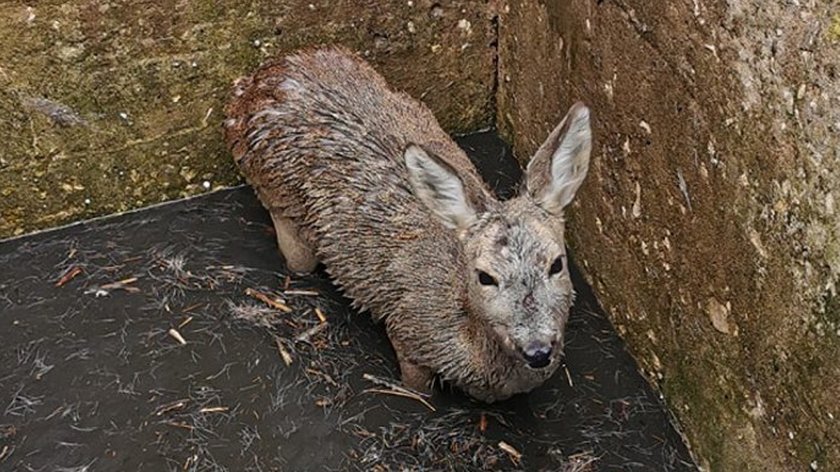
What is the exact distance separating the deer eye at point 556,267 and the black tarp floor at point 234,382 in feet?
2.65

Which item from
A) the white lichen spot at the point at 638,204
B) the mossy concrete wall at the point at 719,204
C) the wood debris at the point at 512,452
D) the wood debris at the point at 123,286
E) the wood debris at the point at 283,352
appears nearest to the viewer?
the mossy concrete wall at the point at 719,204

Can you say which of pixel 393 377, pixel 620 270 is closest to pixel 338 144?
pixel 393 377

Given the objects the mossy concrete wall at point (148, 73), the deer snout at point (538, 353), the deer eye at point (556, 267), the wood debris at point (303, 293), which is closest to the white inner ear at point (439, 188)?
the deer eye at point (556, 267)

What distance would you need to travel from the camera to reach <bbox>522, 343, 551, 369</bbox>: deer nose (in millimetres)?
3748

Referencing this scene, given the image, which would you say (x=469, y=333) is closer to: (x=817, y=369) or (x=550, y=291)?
(x=550, y=291)

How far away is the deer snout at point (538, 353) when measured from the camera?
3.75 metres

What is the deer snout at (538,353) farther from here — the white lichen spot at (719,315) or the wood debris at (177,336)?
the wood debris at (177,336)

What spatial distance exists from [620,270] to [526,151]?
1.08 meters

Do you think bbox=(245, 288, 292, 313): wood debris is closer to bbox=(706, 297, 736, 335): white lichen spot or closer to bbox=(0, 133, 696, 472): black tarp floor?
bbox=(0, 133, 696, 472): black tarp floor

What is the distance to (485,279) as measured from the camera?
3.91 meters

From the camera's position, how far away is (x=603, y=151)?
4.65 m

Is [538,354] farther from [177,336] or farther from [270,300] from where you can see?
[177,336]

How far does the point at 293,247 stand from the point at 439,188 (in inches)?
49.8

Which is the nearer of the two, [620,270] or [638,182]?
[638,182]
